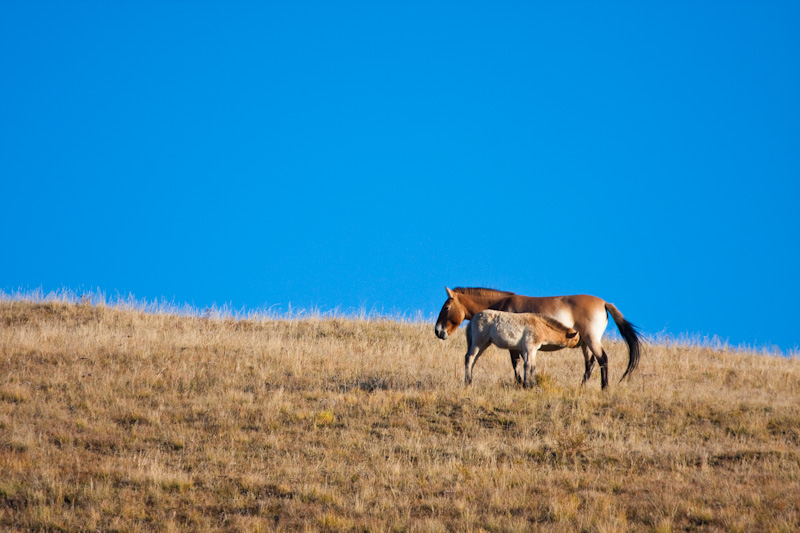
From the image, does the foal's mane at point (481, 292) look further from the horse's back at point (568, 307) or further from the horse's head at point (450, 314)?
the horse's back at point (568, 307)

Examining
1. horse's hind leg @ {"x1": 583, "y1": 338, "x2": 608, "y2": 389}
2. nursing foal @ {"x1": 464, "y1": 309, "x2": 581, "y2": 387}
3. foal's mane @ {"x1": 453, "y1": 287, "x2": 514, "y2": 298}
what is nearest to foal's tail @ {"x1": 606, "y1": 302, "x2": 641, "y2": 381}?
horse's hind leg @ {"x1": 583, "y1": 338, "x2": 608, "y2": 389}

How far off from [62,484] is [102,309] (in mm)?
13115

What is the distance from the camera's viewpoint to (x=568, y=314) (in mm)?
14930

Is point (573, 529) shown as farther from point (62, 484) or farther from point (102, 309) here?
point (102, 309)

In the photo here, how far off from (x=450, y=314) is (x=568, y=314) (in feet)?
8.02

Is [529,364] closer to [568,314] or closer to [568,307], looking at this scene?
[568,314]

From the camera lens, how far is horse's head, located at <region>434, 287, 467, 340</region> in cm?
1555

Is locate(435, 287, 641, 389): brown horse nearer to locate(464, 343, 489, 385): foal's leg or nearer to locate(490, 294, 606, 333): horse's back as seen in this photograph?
locate(490, 294, 606, 333): horse's back

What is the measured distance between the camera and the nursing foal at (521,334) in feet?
44.7

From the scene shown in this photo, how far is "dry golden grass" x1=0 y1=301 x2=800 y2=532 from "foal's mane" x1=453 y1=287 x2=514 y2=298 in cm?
168

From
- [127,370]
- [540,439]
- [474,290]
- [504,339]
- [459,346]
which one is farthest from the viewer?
[459,346]

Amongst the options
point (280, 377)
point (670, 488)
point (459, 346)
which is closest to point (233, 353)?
point (280, 377)

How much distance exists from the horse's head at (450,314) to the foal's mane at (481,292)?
0.22 meters

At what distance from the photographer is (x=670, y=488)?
30.2 ft
